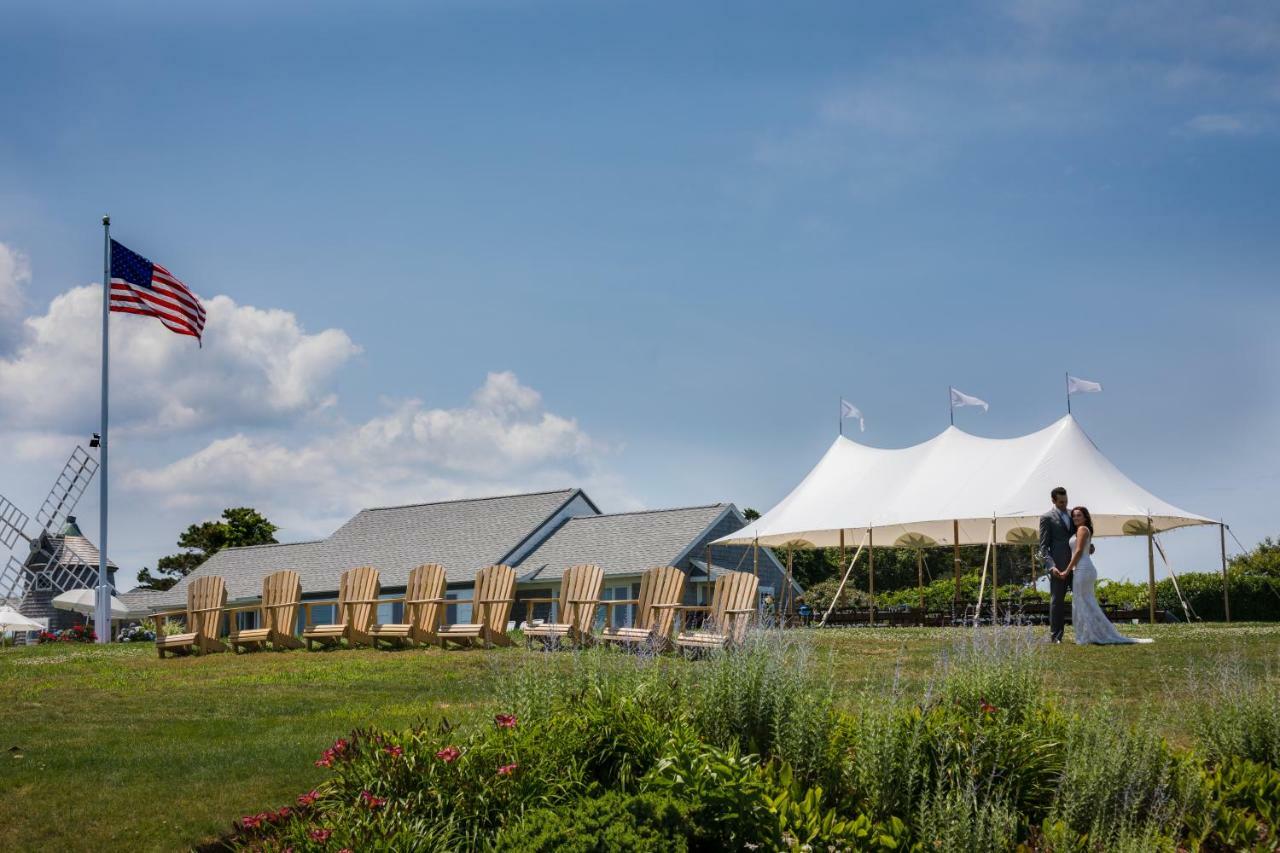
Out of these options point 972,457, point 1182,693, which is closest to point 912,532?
point 972,457

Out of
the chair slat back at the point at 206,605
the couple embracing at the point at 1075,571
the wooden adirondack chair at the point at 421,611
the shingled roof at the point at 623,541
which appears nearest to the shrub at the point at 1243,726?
the couple embracing at the point at 1075,571

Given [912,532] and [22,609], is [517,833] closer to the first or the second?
[912,532]

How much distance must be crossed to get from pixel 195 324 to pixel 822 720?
22352 mm

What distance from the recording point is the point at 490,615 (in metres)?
16.2

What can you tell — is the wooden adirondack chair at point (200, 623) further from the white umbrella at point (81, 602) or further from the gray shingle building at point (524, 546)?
the white umbrella at point (81, 602)

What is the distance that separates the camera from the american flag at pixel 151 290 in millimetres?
25609

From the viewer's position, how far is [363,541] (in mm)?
38219

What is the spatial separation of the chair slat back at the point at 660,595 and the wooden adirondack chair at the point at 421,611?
9.66ft

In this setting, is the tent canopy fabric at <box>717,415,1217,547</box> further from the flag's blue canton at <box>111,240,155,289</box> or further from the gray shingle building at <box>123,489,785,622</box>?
the flag's blue canton at <box>111,240,155,289</box>

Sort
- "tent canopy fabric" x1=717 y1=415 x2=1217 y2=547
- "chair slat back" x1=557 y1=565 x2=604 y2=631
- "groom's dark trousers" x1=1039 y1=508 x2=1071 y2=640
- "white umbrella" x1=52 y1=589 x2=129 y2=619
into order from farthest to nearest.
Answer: "white umbrella" x1=52 y1=589 x2=129 y2=619, "tent canopy fabric" x1=717 y1=415 x2=1217 y2=547, "chair slat back" x1=557 y1=565 x2=604 y2=631, "groom's dark trousers" x1=1039 y1=508 x2=1071 y2=640

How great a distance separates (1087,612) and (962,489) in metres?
10.6

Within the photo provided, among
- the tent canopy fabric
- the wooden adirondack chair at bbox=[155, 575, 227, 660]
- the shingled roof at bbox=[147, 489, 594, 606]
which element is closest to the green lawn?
the wooden adirondack chair at bbox=[155, 575, 227, 660]

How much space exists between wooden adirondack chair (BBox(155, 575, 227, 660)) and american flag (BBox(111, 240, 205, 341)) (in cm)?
883

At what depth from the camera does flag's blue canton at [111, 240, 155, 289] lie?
84.3ft
